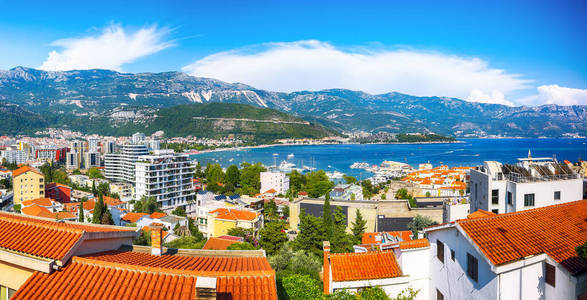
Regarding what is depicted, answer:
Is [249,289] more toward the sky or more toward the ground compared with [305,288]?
more toward the sky

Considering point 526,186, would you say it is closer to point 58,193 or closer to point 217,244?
point 217,244

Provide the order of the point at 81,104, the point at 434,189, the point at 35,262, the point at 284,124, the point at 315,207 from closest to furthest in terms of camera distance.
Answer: the point at 35,262
the point at 315,207
the point at 434,189
the point at 284,124
the point at 81,104

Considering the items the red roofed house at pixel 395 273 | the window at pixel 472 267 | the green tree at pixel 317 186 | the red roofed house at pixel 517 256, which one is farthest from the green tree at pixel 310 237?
the green tree at pixel 317 186

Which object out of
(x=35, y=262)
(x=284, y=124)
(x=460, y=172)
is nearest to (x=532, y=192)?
(x=35, y=262)

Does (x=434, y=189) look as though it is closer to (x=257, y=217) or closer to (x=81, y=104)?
(x=257, y=217)

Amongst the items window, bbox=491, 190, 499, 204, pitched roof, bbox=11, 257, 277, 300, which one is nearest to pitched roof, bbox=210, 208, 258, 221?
window, bbox=491, 190, 499, 204

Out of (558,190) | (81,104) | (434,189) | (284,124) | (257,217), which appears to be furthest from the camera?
(81,104)

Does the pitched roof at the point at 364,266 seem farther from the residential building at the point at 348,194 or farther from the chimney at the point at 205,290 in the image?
the residential building at the point at 348,194
